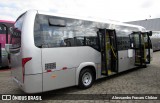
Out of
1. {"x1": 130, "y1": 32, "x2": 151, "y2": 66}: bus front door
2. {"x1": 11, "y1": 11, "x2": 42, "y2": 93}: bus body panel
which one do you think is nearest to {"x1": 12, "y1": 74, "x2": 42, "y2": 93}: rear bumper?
{"x1": 11, "y1": 11, "x2": 42, "y2": 93}: bus body panel

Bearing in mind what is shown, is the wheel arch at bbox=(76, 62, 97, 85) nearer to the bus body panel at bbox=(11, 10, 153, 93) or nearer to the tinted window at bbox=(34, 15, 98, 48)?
the bus body panel at bbox=(11, 10, 153, 93)

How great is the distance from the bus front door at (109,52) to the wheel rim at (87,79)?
87 centimetres

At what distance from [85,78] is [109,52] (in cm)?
205

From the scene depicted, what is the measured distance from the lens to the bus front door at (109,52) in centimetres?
695

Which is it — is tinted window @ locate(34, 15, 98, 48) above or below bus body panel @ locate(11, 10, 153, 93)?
above

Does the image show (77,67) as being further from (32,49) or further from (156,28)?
(156,28)

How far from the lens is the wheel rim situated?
20.6 ft

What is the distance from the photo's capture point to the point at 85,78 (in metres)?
6.37

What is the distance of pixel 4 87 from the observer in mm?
6629

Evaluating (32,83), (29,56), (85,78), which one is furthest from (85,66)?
(29,56)

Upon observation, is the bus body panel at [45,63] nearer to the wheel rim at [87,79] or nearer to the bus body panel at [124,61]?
the wheel rim at [87,79]

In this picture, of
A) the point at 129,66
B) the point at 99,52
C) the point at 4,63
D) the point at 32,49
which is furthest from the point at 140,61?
the point at 4,63

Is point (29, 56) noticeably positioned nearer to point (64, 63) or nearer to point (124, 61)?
point (64, 63)

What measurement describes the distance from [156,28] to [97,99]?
112 ft
